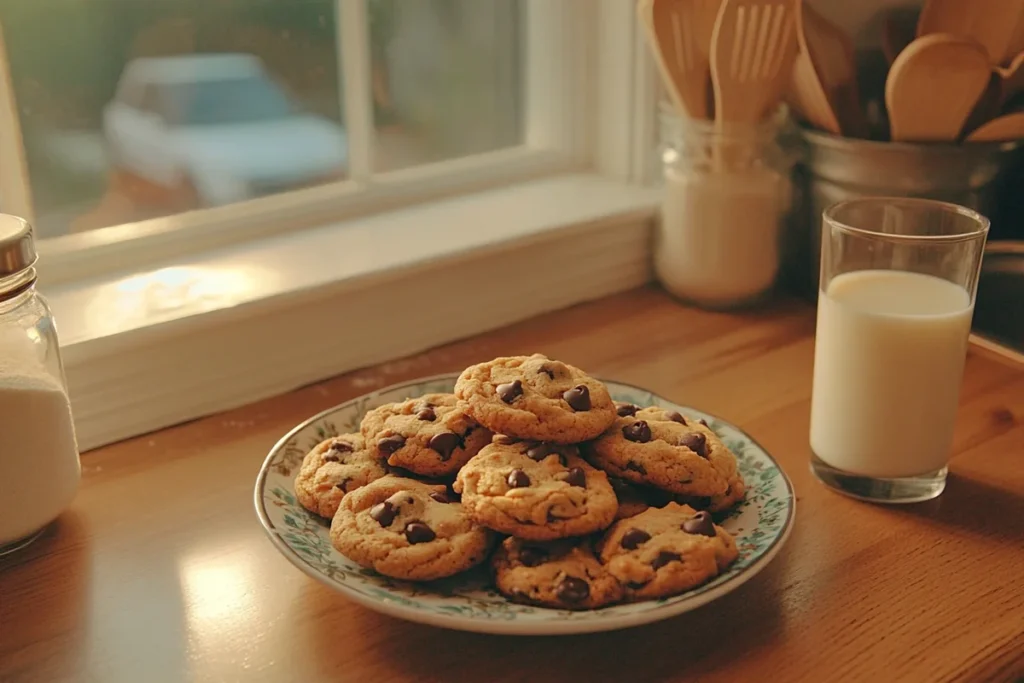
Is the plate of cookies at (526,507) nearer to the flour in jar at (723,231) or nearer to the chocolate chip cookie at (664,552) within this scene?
→ the chocolate chip cookie at (664,552)

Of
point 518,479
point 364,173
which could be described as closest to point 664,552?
point 518,479

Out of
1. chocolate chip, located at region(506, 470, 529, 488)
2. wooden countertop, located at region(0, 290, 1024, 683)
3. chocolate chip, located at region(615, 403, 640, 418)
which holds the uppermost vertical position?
chocolate chip, located at region(506, 470, 529, 488)

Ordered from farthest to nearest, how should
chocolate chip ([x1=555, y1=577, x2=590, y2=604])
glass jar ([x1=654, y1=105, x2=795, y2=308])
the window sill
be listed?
glass jar ([x1=654, y1=105, x2=795, y2=308])
the window sill
chocolate chip ([x1=555, y1=577, x2=590, y2=604])

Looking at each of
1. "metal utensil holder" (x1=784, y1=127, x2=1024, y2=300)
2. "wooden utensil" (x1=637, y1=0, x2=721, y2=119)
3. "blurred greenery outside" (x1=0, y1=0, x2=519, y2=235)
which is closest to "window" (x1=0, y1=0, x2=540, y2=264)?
"blurred greenery outside" (x1=0, y1=0, x2=519, y2=235)

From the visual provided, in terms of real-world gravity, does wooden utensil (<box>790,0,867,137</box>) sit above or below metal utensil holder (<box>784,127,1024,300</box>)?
above

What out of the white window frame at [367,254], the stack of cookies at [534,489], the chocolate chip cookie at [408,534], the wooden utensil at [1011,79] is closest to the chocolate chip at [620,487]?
the stack of cookies at [534,489]

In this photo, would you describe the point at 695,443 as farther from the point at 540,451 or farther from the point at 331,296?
the point at 331,296

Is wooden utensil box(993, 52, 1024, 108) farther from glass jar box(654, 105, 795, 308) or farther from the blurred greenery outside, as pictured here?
the blurred greenery outside
